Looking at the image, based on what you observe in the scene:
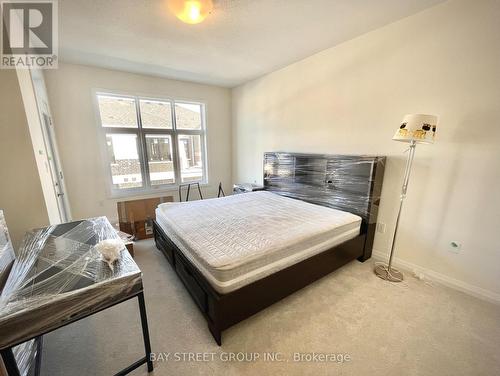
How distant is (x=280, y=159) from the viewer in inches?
136

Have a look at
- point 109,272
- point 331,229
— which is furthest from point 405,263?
point 109,272

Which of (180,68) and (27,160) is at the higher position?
(180,68)

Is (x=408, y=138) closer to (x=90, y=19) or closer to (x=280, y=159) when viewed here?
(x=280, y=159)

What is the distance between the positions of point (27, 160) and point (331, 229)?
2873 millimetres

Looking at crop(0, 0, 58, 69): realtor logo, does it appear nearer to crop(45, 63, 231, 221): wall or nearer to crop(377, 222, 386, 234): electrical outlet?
crop(45, 63, 231, 221): wall

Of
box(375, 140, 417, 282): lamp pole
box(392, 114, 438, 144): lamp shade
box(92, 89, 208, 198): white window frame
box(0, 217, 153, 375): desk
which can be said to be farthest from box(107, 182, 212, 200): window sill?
box(392, 114, 438, 144): lamp shade

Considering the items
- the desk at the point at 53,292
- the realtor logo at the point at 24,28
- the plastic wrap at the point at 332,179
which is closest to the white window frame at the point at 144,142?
the realtor logo at the point at 24,28

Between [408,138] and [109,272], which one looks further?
[408,138]

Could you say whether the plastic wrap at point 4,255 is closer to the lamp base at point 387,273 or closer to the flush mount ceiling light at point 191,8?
the flush mount ceiling light at point 191,8

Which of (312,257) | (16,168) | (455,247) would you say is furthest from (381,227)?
(16,168)

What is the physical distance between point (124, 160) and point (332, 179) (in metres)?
3.70

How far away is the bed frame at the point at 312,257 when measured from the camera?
1.44 meters

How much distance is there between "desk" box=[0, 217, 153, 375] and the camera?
841 millimetres

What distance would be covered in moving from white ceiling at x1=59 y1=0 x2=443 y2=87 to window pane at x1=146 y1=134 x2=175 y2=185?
1293 mm
